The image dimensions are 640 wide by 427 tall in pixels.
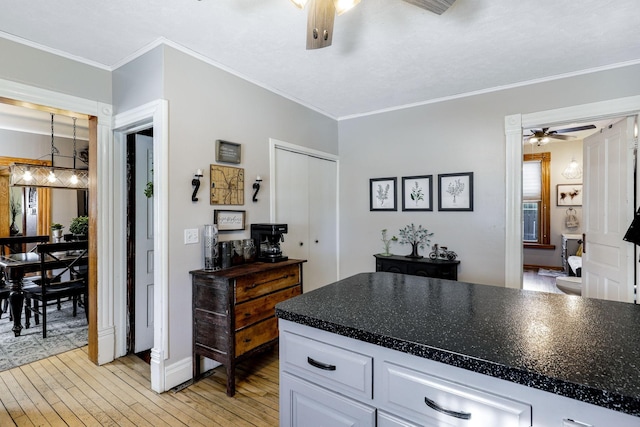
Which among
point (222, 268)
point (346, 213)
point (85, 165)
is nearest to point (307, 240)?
point (346, 213)

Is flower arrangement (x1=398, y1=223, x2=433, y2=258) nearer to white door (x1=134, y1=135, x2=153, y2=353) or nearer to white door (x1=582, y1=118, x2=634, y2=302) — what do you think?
white door (x1=582, y1=118, x2=634, y2=302)

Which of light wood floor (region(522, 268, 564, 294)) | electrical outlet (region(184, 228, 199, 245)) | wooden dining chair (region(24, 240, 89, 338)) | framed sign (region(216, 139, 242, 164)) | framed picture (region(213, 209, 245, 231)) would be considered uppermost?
framed sign (region(216, 139, 242, 164))

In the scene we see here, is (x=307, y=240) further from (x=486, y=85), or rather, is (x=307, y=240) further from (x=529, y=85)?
(x=529, y=85)

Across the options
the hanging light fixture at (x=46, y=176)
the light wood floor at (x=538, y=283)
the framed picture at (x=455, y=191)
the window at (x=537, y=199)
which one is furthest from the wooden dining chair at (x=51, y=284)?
the window at (x=537, y=199)

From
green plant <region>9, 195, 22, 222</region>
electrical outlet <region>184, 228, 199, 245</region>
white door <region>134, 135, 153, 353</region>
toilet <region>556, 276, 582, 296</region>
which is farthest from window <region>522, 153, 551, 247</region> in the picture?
green plant <region>9, 195, 22, 222</region>

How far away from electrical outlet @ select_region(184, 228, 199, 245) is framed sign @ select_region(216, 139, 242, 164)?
64 cm

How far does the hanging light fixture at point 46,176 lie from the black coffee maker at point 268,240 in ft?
10.4

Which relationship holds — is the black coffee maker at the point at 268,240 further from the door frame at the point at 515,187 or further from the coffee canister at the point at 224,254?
the door frame at the point at 515,187

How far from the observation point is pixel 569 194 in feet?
21.2

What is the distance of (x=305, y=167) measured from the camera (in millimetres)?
3840

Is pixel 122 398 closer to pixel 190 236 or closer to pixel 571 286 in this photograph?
pixel 190 236

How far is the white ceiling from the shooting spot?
2000 millimetres

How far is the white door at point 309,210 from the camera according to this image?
138 inches

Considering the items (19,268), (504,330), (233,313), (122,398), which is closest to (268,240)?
(233,313)
